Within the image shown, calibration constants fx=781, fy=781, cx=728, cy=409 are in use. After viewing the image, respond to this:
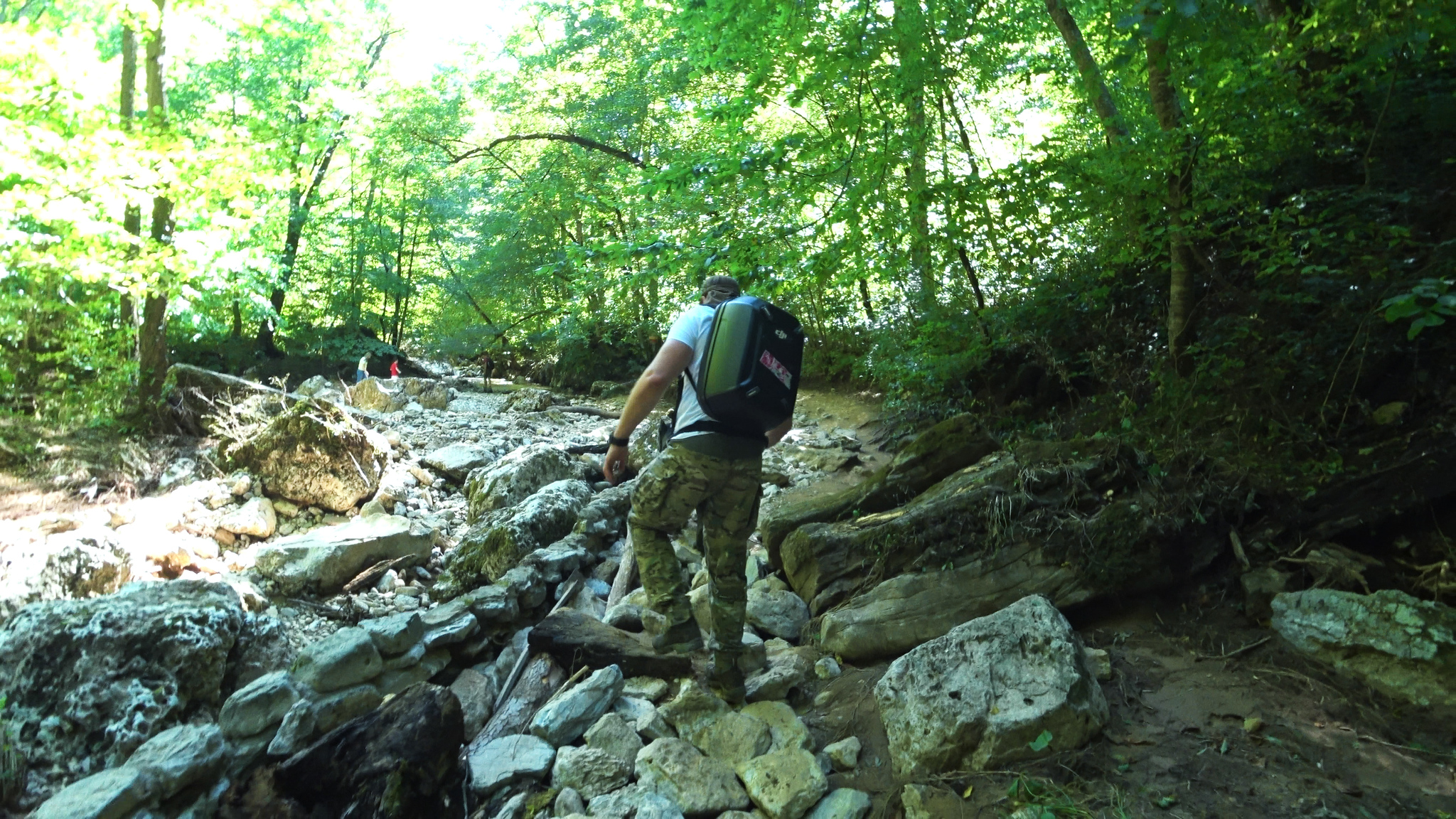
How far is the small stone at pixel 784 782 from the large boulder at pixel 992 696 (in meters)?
0.34

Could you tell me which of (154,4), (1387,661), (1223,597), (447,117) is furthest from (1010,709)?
(447,117)

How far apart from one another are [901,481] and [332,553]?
3.94 metres

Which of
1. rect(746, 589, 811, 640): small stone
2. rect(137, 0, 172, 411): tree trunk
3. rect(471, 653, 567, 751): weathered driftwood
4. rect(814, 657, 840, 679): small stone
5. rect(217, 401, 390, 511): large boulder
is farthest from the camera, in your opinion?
rect(137, 0, 172, 411): tree trunk

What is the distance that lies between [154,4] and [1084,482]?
9.28 m

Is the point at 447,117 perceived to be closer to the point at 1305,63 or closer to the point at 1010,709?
the point at 1305,63

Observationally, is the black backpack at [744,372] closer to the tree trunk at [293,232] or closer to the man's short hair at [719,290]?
the man's short hair at [719,290]

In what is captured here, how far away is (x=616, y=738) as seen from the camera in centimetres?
317

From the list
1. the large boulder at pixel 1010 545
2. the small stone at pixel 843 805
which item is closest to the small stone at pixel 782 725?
the small stone at pixel 843 805

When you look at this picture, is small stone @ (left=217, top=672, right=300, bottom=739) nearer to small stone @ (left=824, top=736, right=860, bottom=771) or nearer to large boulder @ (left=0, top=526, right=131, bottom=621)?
large boulder @ (left=0, top=526, right=131, bottom=621)

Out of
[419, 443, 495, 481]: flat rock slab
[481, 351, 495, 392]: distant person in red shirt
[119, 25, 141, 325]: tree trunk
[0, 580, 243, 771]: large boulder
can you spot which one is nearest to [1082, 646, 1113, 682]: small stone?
[0, 580, 243, 771]: large boulder

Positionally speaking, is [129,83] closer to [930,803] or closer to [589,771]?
[589,771]

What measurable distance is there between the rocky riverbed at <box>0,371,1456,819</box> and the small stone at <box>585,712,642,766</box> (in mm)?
12

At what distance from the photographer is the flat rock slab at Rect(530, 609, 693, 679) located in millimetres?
3713

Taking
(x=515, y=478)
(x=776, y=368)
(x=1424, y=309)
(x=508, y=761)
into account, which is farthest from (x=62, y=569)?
(x=1424, y=309)
